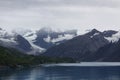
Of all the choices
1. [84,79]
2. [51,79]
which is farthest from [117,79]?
[51,79]

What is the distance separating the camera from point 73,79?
7111 inches

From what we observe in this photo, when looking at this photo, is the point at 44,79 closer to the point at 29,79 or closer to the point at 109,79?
the point at 29,79

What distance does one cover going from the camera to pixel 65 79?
181 m

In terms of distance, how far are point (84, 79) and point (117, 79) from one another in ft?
52.8

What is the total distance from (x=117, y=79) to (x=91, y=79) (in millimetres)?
12743

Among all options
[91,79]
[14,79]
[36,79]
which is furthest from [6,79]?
[91,79]

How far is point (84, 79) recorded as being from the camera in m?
179

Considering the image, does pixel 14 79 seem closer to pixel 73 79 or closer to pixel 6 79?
pixel 6 79

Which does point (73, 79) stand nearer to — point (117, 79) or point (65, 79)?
point (65, 79)

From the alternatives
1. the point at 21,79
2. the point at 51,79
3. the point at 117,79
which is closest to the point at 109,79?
the point at 117,79

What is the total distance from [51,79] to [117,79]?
33.1m

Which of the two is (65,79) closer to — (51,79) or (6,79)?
(51,79)

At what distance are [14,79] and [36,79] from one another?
449 inches

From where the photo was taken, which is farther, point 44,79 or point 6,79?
point 44,79
